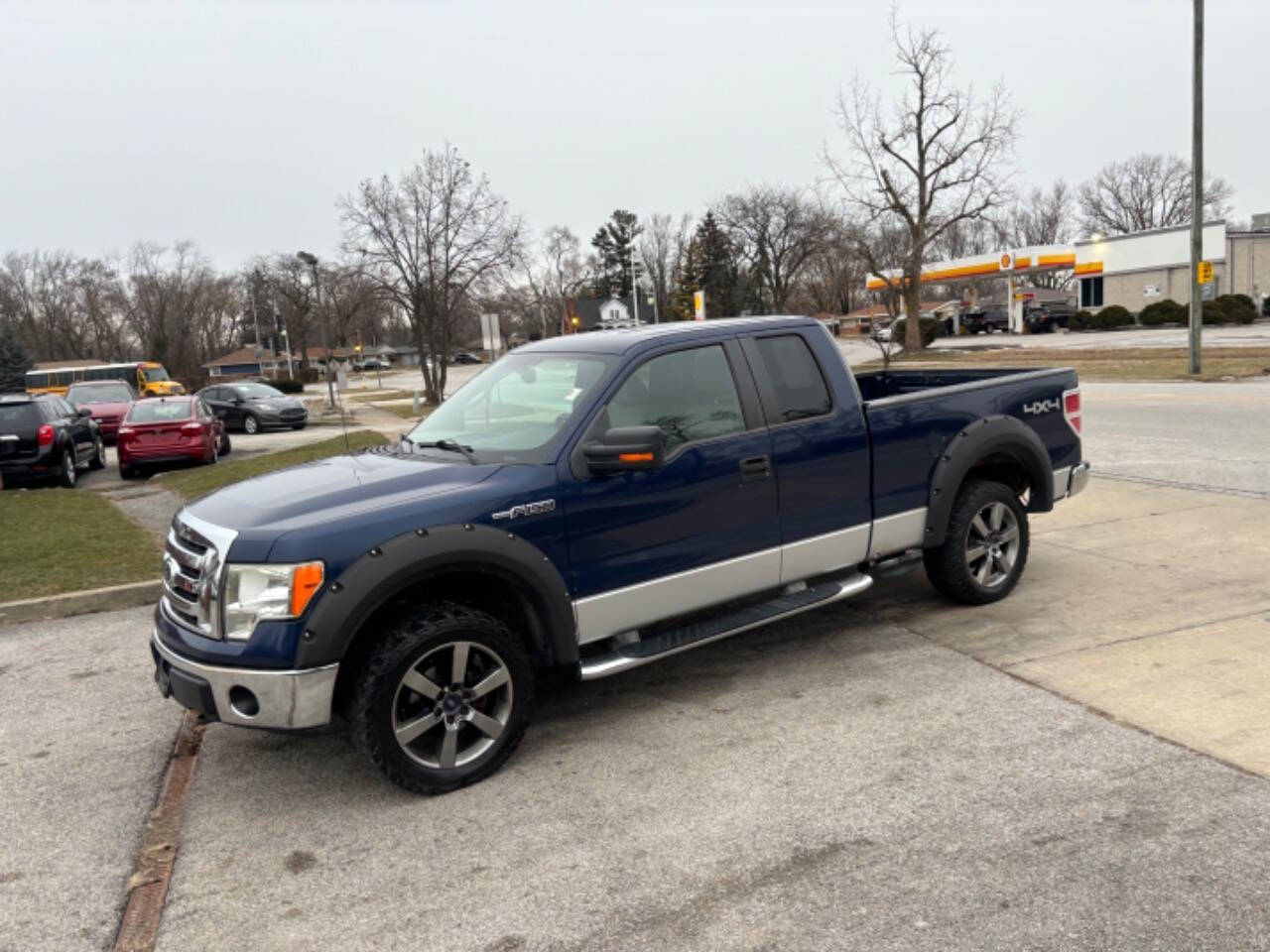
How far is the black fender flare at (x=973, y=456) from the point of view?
5.60m

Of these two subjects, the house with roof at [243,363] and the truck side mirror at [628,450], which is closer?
the truck side mirror at [628,450]

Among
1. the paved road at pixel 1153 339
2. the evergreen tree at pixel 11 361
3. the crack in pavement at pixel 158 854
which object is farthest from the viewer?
the evergreen tree at pixel 11 361

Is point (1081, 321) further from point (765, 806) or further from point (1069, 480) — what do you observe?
point (765, 806)

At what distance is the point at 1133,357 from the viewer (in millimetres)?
30703

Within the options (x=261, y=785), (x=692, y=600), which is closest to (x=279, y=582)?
(x=261, y=785)

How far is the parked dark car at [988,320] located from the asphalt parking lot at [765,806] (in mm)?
58220

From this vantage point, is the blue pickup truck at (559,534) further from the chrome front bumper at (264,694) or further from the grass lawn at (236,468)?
the grass lawn at (236,468)

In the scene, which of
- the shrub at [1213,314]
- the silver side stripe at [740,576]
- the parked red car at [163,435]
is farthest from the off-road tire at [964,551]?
the shrub at [1213,314]

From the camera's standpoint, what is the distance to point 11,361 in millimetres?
67875

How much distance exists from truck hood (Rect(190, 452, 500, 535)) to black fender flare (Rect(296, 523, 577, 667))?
0.24 m

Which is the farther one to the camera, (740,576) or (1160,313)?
(1160,313)

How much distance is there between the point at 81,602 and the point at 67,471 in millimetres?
9812

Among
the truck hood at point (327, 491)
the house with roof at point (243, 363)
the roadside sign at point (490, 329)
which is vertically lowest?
the truck hood at point (327, 491)

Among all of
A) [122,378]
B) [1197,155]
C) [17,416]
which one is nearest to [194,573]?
[17,416]
